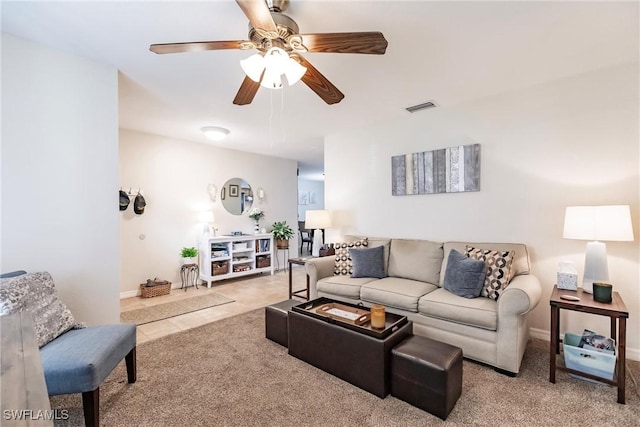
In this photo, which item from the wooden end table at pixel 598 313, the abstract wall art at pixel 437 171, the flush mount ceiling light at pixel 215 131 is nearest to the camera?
the wooden end table at pixel 598 313

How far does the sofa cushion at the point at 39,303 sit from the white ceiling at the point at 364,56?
5.34 ft

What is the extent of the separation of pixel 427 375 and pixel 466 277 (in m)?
1.06

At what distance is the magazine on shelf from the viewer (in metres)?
2.00

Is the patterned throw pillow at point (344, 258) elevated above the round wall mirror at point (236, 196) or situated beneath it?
situated beneath

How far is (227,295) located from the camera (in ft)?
13.7

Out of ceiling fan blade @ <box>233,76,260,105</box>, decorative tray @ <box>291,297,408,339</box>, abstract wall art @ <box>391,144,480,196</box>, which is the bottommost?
decorative tray @ <box>291,297,408,339</box>

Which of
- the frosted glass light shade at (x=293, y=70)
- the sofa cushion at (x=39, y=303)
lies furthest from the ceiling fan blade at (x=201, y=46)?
the sofa cushion at (x=39, y=303)

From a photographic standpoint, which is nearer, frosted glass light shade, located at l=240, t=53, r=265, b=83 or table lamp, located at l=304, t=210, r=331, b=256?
frosted glass light shade, located at l=240, t=53, r=265, b=83

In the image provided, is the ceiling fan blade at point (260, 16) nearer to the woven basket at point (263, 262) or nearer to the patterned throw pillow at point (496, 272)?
the patterned throw pillow at point (496, 272)

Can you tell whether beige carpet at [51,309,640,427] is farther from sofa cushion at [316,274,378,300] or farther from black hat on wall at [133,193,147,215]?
black hat on wall at [133,193,147,215]

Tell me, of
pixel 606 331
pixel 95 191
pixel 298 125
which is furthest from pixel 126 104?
pixel 606 331

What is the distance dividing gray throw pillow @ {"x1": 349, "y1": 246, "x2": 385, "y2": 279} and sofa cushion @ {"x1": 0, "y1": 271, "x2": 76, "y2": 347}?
8.05ft

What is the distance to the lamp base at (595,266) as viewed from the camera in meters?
2.12

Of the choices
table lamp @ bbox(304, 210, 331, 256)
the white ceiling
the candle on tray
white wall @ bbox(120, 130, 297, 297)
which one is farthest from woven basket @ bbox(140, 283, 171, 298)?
the candle on tray
